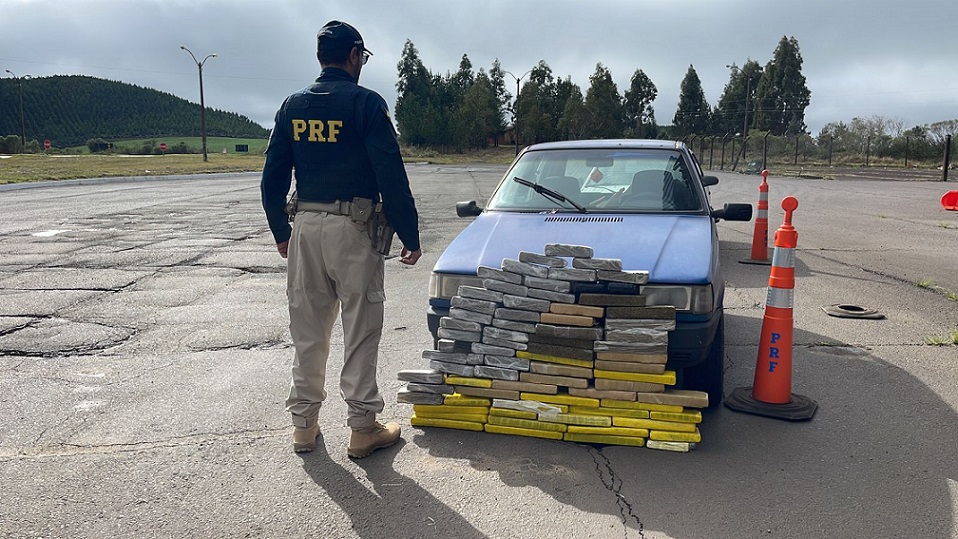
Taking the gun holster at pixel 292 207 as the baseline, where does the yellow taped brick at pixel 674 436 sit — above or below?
below

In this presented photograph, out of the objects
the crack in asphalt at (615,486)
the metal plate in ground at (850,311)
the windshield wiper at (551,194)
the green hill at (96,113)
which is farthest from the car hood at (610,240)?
the green hill at (96,113)

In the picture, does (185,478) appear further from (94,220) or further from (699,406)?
(94,220)

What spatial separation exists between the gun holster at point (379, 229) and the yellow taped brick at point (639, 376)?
1.29 meters

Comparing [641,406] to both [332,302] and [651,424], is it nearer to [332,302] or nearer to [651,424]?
[651,424]

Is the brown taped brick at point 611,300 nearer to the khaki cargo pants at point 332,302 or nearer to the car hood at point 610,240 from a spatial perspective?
the car hood at point 610,240

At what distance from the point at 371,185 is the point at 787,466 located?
8.04 ft

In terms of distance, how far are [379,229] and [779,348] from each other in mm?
2381

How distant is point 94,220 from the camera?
1358cm

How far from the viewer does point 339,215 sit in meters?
3.44

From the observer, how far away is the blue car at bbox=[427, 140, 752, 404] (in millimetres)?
3672

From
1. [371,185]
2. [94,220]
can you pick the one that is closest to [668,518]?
[371,185]

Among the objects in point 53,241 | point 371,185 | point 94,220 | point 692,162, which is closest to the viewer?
point 371,185

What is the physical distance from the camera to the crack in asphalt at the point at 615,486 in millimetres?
2896

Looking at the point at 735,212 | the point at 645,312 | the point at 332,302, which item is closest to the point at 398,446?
the point at 332,302
